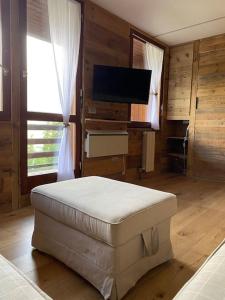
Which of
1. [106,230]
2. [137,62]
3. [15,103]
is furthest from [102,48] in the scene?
[106,230]

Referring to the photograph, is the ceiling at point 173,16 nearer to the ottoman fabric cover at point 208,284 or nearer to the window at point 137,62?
the window at point 137,62

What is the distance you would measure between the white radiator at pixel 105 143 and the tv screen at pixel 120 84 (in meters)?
0.46

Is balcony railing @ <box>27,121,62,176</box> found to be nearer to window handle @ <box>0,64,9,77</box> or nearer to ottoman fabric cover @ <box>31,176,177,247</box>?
window handle @ <box>0,64,9,77</box>

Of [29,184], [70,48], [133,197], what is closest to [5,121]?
[29,184]

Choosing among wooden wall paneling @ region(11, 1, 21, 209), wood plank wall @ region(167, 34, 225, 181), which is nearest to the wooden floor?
wooden wall paneling @ region(11, 1, 21, 209)

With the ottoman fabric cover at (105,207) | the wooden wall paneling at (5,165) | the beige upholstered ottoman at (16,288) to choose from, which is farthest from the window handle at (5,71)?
the beige upholstered ottoman at (16,288)

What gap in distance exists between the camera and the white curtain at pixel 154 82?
12.9ft

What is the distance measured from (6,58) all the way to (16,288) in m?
2.19

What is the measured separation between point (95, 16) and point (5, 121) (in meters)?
1.80

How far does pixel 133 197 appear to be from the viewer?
140 cm

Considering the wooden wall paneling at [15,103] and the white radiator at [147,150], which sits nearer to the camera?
the wooden wall paneling at [15,103]

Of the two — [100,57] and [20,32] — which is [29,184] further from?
[100,57]

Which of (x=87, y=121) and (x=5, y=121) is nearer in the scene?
(x=5, y=121)

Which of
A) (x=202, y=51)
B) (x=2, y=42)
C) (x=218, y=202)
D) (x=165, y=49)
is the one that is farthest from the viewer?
(x=165, y=49)
